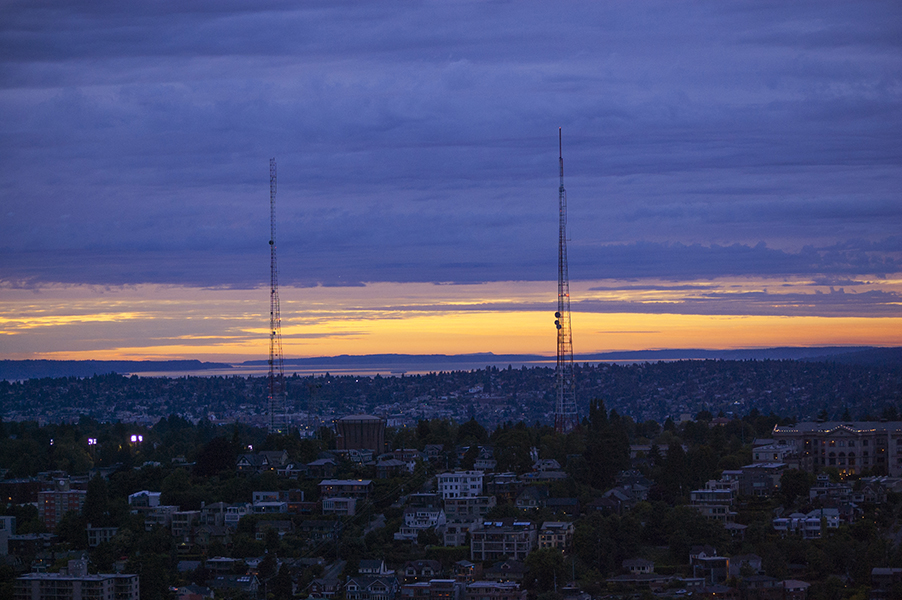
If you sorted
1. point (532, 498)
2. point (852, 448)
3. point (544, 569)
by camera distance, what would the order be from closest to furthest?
point (544, 569) → point (532, 498) → point (852, 448)

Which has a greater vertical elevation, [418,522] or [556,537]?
[418,522]

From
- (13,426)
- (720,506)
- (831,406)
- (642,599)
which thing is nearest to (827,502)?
(720,506)

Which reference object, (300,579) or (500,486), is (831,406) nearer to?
(500,486)

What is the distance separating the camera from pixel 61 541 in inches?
2867

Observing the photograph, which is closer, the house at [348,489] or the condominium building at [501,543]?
the condominium building at [501,543]

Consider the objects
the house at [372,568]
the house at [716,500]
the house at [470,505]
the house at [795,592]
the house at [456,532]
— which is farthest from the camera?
the house at [470,505]

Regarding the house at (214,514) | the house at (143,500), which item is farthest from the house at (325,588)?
the house at (143,500)

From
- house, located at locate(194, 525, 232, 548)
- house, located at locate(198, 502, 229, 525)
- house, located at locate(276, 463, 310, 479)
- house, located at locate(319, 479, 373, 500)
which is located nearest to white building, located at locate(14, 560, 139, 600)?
house, located at locate(194, 525, 232, 548)

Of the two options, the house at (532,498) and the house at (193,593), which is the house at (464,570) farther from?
the house at (193,593)

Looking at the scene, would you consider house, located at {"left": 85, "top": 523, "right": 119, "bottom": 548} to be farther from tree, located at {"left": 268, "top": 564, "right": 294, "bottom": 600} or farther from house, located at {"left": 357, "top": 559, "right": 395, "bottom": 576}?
house, located at {"left": 357, "top": 559, "right": 395, "bottom": 576}

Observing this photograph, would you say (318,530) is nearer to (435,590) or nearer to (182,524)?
(182,524)

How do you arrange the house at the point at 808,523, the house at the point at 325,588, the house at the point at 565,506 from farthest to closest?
1. the house at the point at 565,506
2. the house at the point at 808,523
3. the house at the point at 325,588

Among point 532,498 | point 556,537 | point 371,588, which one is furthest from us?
point 532,498

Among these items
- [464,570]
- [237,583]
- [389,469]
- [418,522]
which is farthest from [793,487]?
[237,583]
